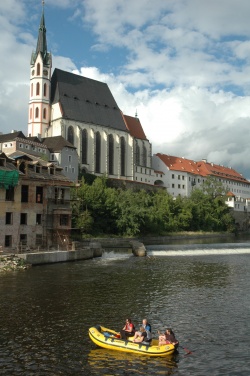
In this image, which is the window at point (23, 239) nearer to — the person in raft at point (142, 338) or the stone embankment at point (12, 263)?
the stone embankment at point (12, 263)

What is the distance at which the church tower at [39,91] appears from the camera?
122562mm

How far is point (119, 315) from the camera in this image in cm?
2536

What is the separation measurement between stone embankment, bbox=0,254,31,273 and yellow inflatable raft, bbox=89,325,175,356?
22.9 m

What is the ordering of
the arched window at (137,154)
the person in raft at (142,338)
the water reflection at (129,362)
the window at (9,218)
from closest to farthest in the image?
the water reflection at (129,362)
the person in raft at (142,338)
the window at (9,218)
the arched window at (137,154)

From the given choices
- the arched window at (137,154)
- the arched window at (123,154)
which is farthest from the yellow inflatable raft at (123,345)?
the arched window at (137,154)

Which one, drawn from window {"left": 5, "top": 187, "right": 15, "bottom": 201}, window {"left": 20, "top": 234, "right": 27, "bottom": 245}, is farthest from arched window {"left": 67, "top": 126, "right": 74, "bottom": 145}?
window {"left": 20, "top": 234, "right": 27, "bottom": 245}

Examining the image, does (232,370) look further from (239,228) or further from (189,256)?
(239,228)

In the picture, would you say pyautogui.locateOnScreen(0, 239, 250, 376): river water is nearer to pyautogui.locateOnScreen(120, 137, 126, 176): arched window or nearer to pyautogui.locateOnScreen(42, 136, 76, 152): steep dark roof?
pyautogui.locateOnScreen(42, 136, 76, 152): steep dark roof

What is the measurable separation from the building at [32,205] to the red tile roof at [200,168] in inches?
3915

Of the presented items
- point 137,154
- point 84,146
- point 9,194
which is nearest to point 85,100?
point 84,146

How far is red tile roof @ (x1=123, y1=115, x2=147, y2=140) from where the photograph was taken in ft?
480

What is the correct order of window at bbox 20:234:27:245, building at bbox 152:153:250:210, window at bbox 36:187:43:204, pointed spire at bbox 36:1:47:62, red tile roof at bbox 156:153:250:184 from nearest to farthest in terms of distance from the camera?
window at bbox 20:234:27:245, window at bbox 36:187:43:204, pointed spire at bbox 36:1:47:62, building at bbox 152:153:250:210, red tile roof at bbox 156:153:250:184

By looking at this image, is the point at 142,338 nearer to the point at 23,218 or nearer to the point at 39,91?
the point at 23,218

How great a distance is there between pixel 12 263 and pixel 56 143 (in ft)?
223
